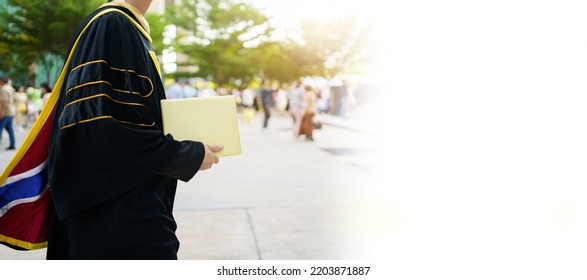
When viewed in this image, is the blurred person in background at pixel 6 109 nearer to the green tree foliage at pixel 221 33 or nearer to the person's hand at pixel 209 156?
the person's hand at pixel 209 156

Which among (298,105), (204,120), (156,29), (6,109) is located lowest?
(298,105)

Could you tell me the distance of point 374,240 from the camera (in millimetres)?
5547

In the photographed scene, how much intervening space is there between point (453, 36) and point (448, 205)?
53.4 feet

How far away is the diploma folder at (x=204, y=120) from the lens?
6.67 ft

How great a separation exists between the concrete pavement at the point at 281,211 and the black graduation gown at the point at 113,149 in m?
2.94

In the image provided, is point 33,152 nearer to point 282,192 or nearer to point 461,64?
point 282,192

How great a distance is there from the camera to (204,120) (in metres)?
2.09

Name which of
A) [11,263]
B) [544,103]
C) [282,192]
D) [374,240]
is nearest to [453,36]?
[544,103]

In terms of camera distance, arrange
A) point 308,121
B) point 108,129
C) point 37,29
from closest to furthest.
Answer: point 108,129 < point 37,29 < point 308,121

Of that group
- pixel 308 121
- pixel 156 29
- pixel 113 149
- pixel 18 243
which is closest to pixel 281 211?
pixel 18 243

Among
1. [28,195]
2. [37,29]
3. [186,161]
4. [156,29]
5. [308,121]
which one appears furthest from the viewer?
[156,29]

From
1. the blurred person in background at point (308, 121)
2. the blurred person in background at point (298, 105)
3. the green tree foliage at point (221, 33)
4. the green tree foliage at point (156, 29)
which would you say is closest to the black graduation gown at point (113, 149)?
the blurred person in background at point (308, 121)

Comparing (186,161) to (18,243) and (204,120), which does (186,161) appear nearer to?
(204,120)

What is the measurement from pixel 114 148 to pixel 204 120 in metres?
0.30
